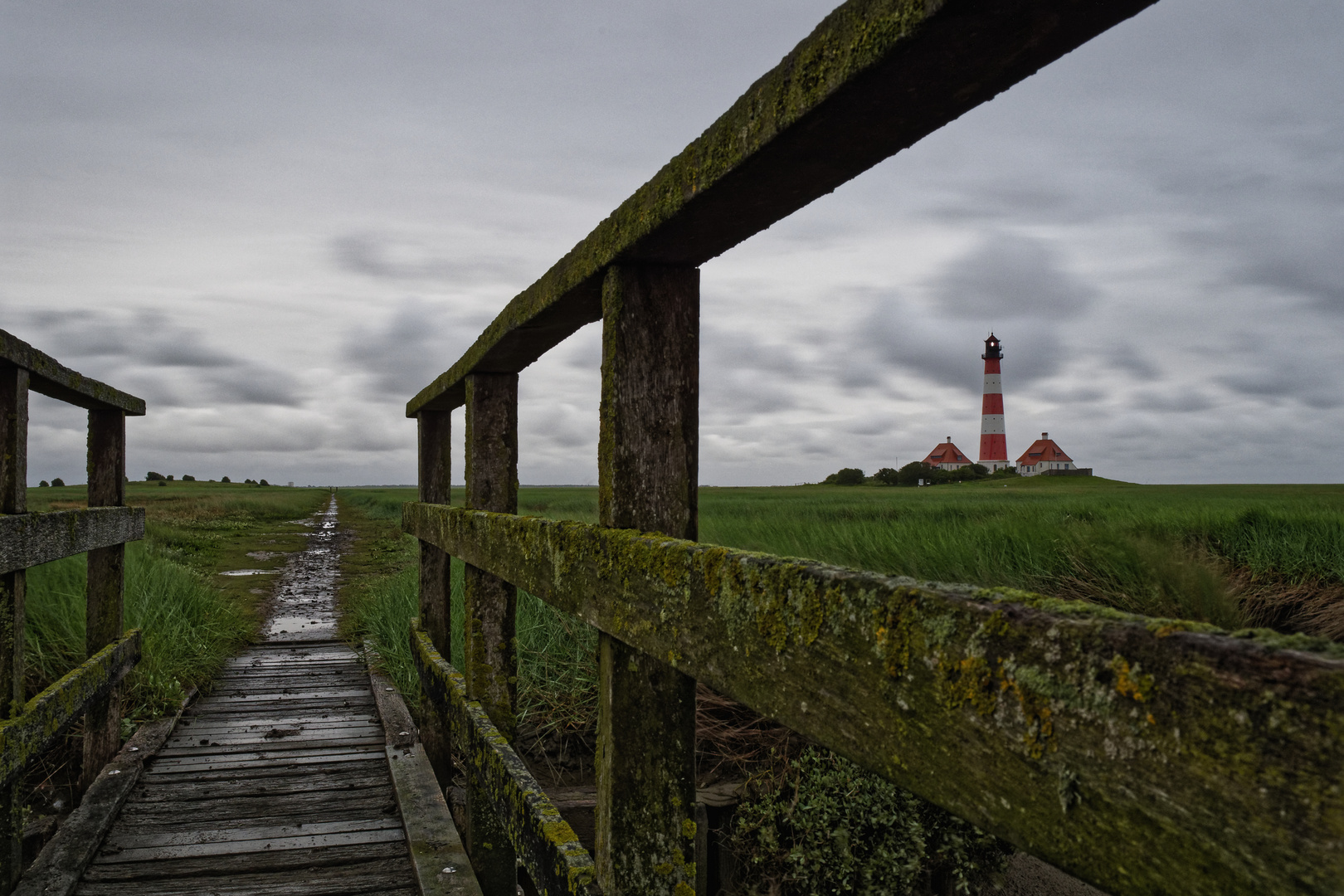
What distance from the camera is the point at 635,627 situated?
161 centimetres

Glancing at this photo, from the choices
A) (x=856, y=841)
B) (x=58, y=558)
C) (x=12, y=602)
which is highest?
(x=58, y=558)

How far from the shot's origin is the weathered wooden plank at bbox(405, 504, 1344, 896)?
602 mm

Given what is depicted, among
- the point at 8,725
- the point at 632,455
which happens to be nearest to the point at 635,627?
the point at 632,455

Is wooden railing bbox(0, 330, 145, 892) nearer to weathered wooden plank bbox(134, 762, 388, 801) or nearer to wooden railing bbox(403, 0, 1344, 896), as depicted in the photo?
weathered wooden plank bbox(134, 762, 388, 801)

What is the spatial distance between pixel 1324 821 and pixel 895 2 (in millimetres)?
849

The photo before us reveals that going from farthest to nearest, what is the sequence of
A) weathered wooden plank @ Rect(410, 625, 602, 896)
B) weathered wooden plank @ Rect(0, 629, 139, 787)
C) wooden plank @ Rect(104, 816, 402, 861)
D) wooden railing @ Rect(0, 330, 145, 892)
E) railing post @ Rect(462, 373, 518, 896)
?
wooden plank @ Rect(104, 816, 402, 861) → railing post @ Rect(462, 373, 518, 896) → wooden railing @ Rect(0, 330, 145, 892) → weathered wooden plank @ Rect(0, 629, 139, 787) → weathered wooden plank @ Rect(410, 625, 602, 896)

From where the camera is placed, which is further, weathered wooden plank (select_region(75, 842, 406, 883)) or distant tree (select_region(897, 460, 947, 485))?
distant tree (select_region(897, 460, 947, 485))

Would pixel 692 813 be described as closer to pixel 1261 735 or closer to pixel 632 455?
pixel 632 455

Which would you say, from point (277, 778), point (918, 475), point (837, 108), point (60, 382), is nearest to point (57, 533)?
point (60, 382)

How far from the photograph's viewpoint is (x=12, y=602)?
321 centimetres

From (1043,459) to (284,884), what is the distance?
3631 inches

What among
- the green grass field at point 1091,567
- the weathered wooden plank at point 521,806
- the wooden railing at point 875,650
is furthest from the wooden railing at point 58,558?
the wooden railing at point 875,650

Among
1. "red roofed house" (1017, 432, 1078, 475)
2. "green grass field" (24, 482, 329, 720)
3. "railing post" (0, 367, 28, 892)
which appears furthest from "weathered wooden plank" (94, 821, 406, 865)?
"red roofed house" (1017, 432, 1078, 475)

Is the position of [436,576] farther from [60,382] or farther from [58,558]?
[60,382]
